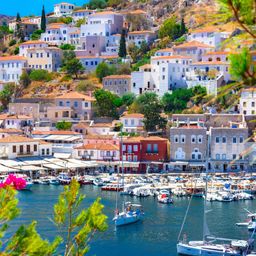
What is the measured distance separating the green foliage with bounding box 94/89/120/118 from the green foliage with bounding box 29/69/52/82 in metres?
8.92

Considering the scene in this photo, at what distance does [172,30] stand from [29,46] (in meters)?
11.4

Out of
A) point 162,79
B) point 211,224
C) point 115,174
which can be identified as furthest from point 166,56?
point 211,224

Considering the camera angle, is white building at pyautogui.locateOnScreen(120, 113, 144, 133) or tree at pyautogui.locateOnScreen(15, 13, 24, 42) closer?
white building at pyautogui.locateOnScreen(120, 113, 144, 133)

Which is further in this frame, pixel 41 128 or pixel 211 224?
pixel 41 128

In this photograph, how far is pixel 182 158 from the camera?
1545 inches

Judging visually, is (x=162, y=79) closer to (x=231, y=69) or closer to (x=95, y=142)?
(x=95, y=142)

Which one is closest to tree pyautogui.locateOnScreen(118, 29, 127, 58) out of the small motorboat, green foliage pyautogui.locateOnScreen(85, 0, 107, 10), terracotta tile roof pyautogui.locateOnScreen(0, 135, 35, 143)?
green foliage pyautogui.locateOnScreen(85, 0, 107, 10)

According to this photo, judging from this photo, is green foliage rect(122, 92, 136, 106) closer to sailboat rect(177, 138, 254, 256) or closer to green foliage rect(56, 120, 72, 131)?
green foliage rect(56, 120, 72, 131)

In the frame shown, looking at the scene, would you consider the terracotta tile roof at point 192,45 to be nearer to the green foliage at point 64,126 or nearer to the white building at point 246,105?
the white building at point 246,105

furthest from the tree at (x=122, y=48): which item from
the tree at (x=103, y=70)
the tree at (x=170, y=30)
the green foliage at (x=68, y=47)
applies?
the green foliage at (x=68, y=47)

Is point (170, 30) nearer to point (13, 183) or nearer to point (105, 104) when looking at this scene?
point (105, 104)

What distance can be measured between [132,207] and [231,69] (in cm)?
2486

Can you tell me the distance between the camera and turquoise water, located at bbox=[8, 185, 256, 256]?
21.5m

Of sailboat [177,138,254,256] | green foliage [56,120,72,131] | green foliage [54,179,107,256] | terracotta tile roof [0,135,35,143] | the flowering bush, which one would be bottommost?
sailboat [177,138,254,256]
